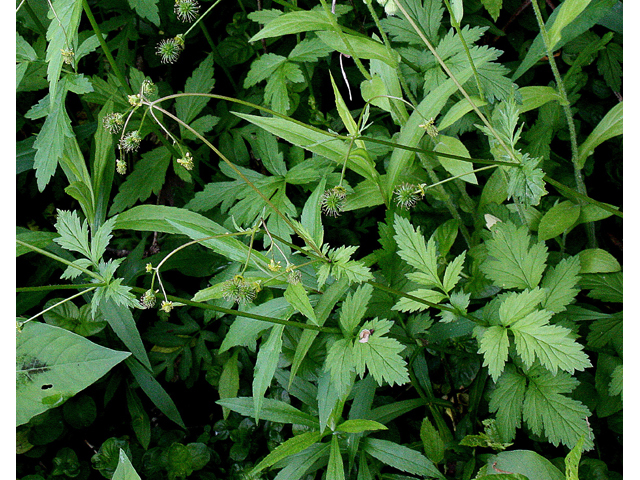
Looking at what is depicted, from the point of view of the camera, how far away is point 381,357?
47.1 inches

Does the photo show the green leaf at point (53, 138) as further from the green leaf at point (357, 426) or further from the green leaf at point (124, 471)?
the green leaf at point (357, 426)

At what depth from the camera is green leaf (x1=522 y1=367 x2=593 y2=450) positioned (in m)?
1.23

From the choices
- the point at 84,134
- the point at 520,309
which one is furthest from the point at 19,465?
the point at 520,309

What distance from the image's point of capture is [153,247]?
1.89 meters

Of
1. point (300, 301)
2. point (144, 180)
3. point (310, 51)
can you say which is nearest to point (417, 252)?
point (300, 301)

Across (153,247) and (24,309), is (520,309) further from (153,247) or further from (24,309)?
(24,309)

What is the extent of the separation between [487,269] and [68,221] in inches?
42.0

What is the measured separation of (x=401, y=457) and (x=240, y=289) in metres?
0.69

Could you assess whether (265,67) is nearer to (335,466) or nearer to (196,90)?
(196,90)

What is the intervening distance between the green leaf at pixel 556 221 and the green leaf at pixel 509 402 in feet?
1.27

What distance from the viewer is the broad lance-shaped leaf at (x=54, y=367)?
1.37m

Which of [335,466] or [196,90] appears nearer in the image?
[335,466]

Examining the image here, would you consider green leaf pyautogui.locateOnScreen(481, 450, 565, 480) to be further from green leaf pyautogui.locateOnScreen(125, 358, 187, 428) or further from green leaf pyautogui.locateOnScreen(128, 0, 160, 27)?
green leaf pyautogui.locateOnScreen(128, 0, 160, 27)

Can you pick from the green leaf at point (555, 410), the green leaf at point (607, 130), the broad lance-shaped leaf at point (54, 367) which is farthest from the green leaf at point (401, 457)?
the green leaf at point (607, 130)
